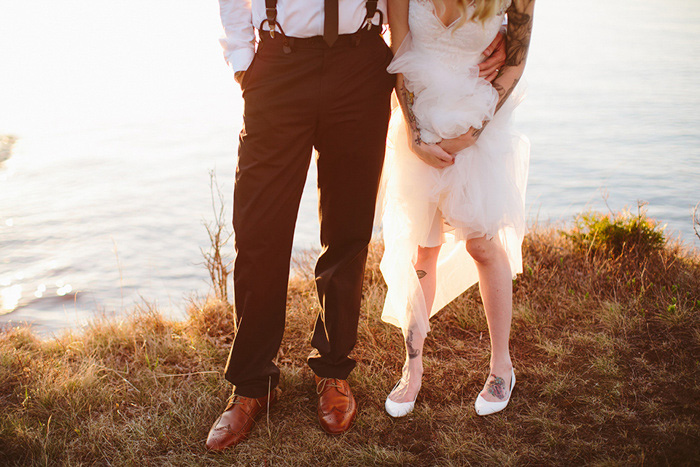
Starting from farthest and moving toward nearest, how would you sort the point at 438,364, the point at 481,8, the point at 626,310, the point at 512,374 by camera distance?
the point at 626,310, the point at 438,364, the point at 512,374, the point at 481,8

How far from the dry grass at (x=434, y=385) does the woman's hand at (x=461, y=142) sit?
1099mm

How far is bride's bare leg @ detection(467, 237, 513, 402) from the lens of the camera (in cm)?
218

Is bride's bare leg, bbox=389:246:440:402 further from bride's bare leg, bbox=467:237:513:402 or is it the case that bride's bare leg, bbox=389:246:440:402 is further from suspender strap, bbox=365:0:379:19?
suspender strap, bbox=365:0:379:19

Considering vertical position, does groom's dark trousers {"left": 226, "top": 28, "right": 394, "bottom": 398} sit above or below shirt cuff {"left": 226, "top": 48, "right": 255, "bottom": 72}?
below

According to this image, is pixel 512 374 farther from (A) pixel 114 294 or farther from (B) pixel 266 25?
(A) pixel 114 294

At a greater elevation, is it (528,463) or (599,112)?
(528,463)

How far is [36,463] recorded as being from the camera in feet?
6.80

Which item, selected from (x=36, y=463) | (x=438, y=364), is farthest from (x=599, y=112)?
(x=36, y=463)

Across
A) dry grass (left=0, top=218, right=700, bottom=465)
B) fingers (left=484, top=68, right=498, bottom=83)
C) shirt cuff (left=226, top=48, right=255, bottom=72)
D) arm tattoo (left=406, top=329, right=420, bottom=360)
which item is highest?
shirt cuff (left=226, top=48, right=255, bottom=72)

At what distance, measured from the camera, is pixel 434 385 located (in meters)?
2.49

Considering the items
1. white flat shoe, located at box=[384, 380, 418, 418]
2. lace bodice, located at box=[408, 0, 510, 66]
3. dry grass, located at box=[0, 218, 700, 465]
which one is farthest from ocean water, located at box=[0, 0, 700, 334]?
white flat shoe, located at box=[384, 380, 418, 418]

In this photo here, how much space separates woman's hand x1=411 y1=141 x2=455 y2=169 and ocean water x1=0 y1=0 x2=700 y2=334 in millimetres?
1137

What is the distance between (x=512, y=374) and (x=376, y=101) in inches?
52.1

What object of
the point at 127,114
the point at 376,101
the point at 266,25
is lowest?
the point at 127,114
